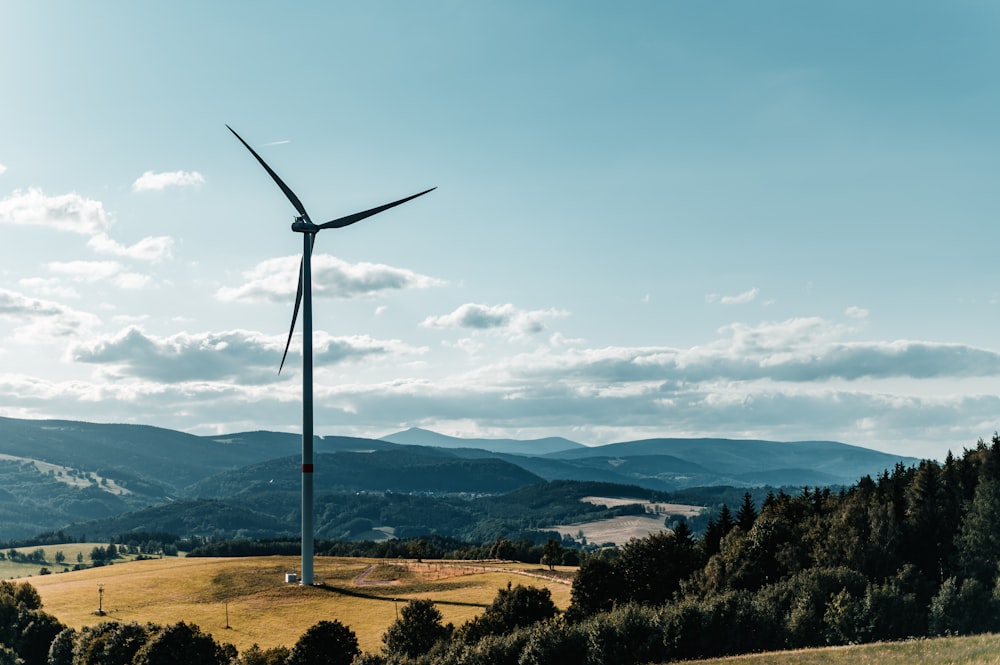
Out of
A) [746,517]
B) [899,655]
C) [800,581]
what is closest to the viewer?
[899,655]

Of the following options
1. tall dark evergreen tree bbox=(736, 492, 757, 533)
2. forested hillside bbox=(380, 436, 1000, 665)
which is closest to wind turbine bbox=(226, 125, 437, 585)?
forested hillside bbox=(380, 436, 1000, 665)

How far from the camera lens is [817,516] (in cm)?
15638

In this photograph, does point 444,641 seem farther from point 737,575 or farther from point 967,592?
point 967,592

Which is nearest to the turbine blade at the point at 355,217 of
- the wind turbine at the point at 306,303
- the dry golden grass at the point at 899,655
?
the wind turbine at the point at 306,303

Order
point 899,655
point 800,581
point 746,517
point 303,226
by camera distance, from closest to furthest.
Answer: point 899,655 < point 800,581 < point 746,517 < point 303,226

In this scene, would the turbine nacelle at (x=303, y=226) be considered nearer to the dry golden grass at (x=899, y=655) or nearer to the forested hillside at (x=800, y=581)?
the forested hillside at (x=800, y=581)

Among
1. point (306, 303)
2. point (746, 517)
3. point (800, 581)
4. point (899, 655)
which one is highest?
point (306, 303)

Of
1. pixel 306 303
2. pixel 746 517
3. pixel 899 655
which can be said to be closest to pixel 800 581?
pixel 899 655

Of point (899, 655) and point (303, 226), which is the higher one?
point (303, 226)

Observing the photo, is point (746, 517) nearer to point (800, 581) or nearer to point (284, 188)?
point (800, 581)

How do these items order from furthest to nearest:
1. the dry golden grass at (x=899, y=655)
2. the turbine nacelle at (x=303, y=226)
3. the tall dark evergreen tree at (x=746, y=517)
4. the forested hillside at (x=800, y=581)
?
the turbine nacelle at (x=303, y=226)
the tall dark evergreen tree at (x=746, y=517)
the forested hillside at (x=800, y=581)
the dry golden grass at (x=899, y=655)

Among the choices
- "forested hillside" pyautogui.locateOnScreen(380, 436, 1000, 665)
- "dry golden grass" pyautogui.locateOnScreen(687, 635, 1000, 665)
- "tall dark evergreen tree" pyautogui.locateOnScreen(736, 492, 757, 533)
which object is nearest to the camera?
"dry golden grass" pyautogui.locateOnScreen(687, 635, 1000, 665)

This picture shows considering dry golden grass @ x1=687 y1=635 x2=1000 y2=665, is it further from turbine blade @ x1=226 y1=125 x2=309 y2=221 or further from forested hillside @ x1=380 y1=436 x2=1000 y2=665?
turbine blade @ x1=226 y1=125 x2=309 y2=221

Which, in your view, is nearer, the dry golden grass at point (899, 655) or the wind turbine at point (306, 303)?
the dry golden grass at point (899, 655)
